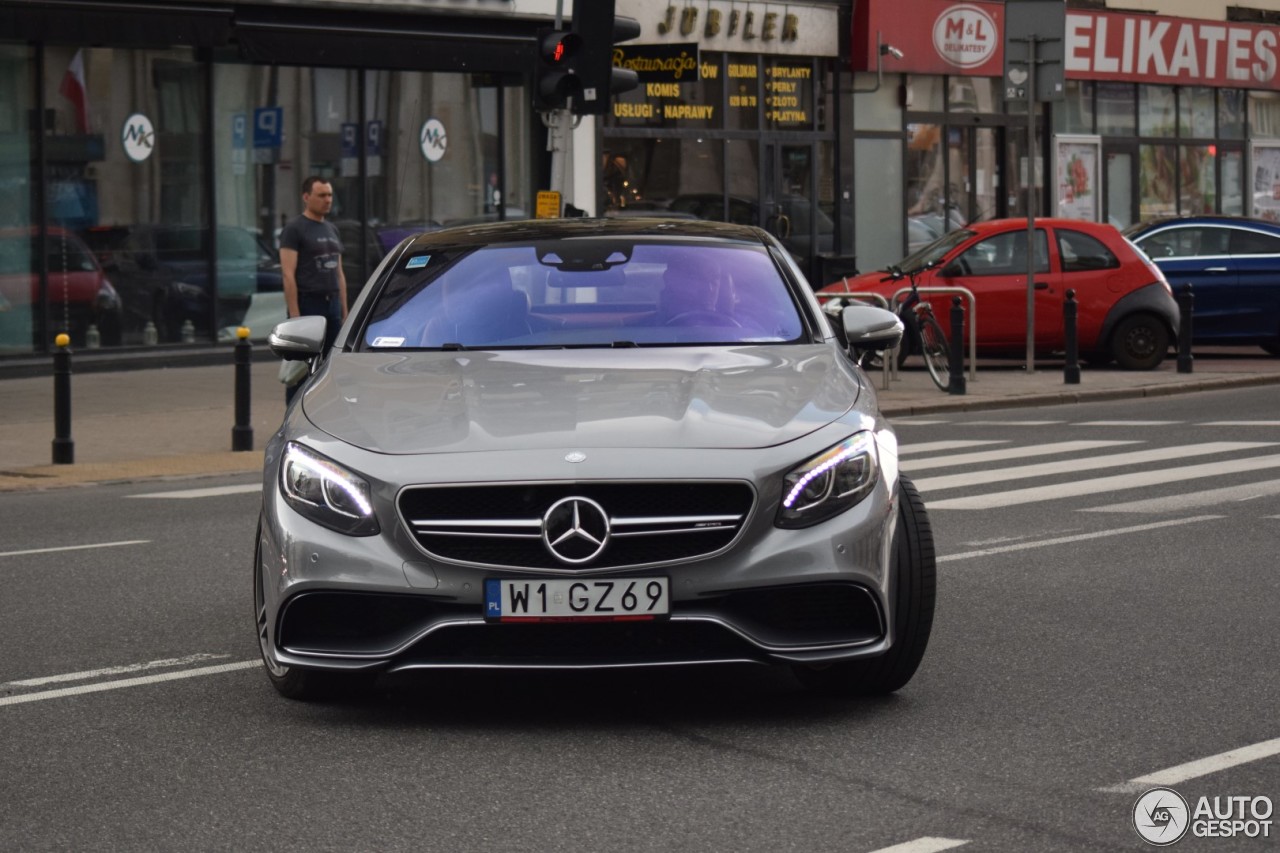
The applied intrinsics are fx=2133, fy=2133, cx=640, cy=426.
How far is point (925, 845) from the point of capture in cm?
480

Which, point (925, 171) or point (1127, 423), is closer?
point (1127, 423)

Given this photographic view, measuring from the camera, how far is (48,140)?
70.8 feet

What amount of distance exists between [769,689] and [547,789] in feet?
4.66

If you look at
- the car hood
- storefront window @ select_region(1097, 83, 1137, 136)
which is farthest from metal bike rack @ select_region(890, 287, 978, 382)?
storefront window @ select_region(1097, 83, 1137, 136)

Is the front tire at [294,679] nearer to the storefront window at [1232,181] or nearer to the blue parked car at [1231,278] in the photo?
the blue parked car at [1231,278]

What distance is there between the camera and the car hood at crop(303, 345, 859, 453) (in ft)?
19.6

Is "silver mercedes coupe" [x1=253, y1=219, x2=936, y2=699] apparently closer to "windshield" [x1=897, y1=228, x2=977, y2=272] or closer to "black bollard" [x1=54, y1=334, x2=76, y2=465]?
"black bollard" [x1=54, y1=334, x2=76, y2=465]

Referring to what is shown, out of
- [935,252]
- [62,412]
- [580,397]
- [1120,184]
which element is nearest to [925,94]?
[1120,184]

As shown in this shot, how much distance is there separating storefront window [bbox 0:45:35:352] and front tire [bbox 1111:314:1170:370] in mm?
10912

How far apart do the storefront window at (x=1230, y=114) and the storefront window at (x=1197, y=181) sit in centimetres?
65

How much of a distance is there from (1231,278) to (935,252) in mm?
3471

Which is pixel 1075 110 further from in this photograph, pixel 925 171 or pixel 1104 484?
pixel 1104 484

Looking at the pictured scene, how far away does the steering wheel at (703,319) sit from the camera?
7.26 metres

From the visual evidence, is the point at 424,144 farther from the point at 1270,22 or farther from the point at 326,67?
the point at 1270,22
